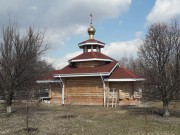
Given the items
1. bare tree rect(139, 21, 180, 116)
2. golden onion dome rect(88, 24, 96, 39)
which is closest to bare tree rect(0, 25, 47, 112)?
bare tree rect(139, 21, 180, 116)

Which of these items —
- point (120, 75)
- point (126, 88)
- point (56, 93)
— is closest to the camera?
point (120, 75)

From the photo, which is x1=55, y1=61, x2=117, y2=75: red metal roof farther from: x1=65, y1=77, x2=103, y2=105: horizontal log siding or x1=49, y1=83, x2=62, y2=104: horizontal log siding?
x1=49, y1=83, x2=62, y2=104: horizontal log siding

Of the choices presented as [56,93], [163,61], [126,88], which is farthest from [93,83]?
[163,61]

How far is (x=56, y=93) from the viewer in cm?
3122

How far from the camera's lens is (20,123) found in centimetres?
1556

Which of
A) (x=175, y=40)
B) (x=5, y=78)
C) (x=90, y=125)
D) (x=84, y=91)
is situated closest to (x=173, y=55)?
(x=175, y=40)

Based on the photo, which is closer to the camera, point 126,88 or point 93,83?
point 93,83

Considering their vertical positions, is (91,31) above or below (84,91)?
above

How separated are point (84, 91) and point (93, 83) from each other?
3.90 feet

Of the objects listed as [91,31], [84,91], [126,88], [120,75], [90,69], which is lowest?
[84,91]

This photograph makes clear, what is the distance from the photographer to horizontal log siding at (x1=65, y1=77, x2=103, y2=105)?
94.0ft

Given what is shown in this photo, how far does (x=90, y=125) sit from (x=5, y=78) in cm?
713

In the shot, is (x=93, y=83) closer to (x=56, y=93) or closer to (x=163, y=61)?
(x=56, y=93)

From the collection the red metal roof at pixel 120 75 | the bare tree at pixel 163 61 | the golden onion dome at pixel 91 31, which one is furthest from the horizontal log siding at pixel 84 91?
the bare tree at pixel 163 61
